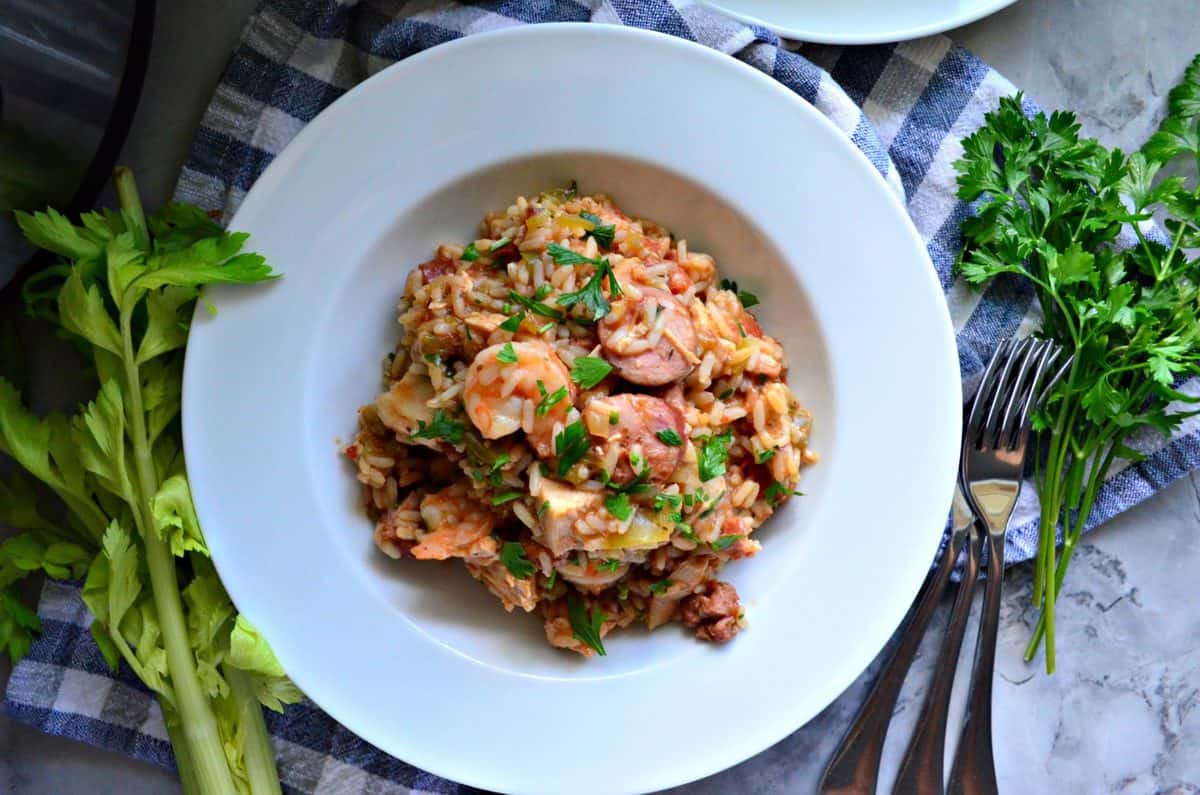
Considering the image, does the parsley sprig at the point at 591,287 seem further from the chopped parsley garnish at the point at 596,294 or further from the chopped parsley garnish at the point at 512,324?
the chopped parsley garnish at the point at 512,324

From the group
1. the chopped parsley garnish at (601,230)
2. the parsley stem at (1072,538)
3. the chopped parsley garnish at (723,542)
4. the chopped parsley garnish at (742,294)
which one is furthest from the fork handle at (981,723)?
the chopped parsley garnish at (601,230)

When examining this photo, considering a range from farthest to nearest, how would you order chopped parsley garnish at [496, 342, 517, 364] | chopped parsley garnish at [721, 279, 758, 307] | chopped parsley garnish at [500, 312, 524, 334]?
chopped parsley garnish at [721, 279, 758, 307]
chopped parsley garnish at [500, 312, 524, 334]
chopped parsley garnish at [496, 342, 517, 364]

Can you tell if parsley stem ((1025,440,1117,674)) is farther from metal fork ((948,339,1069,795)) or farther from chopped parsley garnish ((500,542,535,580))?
chopped parsley garnish ((500,542,535,580))

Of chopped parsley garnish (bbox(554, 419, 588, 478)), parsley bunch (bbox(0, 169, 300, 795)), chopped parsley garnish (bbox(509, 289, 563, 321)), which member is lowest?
parsley bunch (bbox(0, 169, 300, 795))

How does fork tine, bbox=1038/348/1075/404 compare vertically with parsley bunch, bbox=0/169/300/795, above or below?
above

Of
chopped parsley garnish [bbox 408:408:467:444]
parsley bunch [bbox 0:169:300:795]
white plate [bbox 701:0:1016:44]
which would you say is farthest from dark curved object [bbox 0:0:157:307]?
white plate [bbox 701:0:1016:44]

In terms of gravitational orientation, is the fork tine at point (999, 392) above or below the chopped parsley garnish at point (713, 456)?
above

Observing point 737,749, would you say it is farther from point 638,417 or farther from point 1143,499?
point 1143,499
